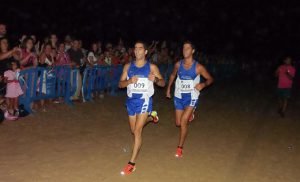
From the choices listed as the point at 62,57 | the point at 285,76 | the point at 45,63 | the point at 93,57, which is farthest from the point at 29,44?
the point at 285,76

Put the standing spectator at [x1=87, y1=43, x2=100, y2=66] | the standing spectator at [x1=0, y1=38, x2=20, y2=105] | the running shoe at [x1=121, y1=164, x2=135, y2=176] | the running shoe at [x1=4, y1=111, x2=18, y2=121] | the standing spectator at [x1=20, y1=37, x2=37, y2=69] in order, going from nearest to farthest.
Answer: the running shoe at [x1=121, y1=164, x2=135, y2=176] → the standing spectator at [x1=0, y1=38, x2=20, y2=105] → the running shoe at [x1=4, y1=111, x2=18, y2=121] → the standing spectator at [x1=20, y1=37, x2=37, y2=69] → the standing spectator at [x1=87, y1=43, x2=100, y2=66]

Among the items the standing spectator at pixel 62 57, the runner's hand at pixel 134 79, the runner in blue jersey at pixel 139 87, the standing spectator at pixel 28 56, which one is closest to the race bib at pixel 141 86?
the runner in blue jersey at pixel 139 87

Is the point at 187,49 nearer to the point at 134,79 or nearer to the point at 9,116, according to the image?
the point at 134,79

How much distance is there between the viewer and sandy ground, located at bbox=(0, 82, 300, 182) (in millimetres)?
5992

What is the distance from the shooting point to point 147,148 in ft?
25.5

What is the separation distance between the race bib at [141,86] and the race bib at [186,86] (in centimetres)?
117

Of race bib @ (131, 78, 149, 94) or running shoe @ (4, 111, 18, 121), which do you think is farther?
running shoe @ (4, 111, 18, 121)

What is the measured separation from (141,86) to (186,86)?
1238 millimetres

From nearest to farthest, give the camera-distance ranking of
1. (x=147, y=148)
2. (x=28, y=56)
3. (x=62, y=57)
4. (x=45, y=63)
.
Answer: (x=147, y=148) → (x=28, y=56) → (x=45, y=63) → (x=62, y=57)

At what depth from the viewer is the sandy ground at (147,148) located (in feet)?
19.7

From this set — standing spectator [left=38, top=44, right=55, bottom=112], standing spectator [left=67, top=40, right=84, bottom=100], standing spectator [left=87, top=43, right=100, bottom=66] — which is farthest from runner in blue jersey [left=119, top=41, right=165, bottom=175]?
standing spectator [left=87, top=43, right=100, bottom=66]

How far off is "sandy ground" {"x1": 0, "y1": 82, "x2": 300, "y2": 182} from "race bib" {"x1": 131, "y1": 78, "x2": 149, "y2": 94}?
1.18m

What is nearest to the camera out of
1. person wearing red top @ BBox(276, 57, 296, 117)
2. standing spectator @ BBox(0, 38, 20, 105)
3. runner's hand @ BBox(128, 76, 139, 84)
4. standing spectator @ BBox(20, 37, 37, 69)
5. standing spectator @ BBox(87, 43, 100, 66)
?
runner's hand @ BBox(128, 76, 139, 84)

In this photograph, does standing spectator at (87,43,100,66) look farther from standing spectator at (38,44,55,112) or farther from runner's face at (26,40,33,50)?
runner's face at (26,40,33,50)
